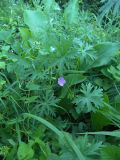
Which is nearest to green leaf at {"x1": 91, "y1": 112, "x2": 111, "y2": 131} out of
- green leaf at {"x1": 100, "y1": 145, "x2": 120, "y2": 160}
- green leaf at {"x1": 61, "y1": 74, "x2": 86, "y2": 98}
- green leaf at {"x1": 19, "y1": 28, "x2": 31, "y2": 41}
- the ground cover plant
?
the ground cover plant

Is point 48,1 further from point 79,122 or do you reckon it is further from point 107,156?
point 107,156

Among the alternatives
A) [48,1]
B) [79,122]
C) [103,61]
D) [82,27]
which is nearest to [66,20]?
[82,27]

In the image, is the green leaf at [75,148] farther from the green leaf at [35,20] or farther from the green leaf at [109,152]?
the green leaf at [35,20]

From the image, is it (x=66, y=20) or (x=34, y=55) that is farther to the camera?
(x=66, y=20)

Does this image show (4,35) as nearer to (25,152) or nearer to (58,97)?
(58,97)

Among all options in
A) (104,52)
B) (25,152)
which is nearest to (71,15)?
(104,52)

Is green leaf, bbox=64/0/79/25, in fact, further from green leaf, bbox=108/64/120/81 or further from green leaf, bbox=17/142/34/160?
green leaf, bbox=17/142/34/160

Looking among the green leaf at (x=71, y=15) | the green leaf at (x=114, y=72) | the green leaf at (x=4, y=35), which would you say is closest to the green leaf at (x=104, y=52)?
the green leaf at (x=114, y=72)
